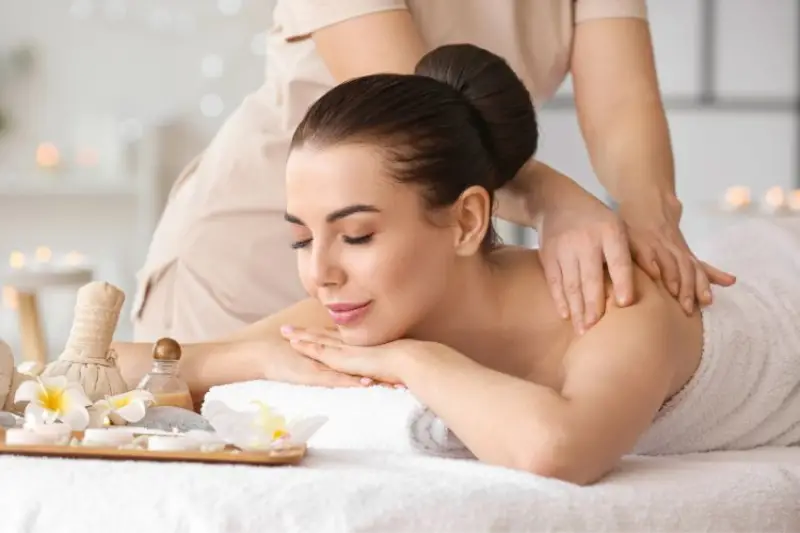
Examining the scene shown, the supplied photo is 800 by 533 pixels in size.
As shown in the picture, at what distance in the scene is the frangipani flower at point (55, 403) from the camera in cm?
111

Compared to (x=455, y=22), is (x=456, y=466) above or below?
below

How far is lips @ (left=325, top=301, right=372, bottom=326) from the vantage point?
126 centimetres

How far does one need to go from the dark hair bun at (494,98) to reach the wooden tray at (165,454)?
49cm

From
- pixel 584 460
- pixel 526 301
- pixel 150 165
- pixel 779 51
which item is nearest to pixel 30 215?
pixel 150 165

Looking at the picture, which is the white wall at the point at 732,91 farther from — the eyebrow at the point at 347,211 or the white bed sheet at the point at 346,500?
the white bed sheet at the point at 346,500

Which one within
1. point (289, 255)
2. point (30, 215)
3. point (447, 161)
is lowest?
point (30, 215)

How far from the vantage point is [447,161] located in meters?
1.30

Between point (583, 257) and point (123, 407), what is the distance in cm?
54

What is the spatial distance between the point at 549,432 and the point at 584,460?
0.04 meters

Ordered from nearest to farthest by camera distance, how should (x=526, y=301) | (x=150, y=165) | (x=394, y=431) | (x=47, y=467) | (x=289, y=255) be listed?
(x=47, y=467) < (x=394, y=431) < (x=526, y=301) < (x=289, y=255) < (x=150, y=165)

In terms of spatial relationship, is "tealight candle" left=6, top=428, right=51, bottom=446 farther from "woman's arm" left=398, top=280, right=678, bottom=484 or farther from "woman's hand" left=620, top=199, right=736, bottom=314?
"woman's hand" left=620, top=199, right=736, bottom=314

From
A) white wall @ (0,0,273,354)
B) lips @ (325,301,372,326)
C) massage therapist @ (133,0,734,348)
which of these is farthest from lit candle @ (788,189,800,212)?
lips @ (325,301,372,326)

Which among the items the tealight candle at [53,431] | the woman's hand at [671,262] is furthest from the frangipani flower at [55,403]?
the woman's hand at [671,262]

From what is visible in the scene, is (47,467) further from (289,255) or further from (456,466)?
(289,255)
